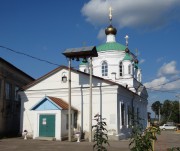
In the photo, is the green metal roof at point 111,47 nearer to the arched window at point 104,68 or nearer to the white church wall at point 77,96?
the arched window at point 104,68

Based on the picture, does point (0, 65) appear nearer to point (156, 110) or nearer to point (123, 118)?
point (123, 118)

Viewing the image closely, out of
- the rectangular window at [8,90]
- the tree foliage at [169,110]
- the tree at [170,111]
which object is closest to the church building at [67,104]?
the rectangular window at [8,90]

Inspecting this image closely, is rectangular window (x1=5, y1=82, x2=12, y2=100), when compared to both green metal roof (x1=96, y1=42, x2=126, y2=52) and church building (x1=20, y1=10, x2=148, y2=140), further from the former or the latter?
green metal roof (x1=96, y1=42, x2=126, y2=52)

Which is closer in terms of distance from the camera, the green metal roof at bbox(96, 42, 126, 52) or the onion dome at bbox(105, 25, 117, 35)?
the green metal roof at bbox(96, 42, 126, 52)

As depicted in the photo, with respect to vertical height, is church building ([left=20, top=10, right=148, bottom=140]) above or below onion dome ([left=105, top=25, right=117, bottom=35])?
below

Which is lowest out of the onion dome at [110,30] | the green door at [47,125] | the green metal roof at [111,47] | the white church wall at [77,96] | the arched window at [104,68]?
the green door at [47,125]

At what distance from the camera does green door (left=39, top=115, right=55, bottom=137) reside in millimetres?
22844

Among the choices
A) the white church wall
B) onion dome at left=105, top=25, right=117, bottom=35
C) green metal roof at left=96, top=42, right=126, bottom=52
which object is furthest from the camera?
onion dome at left=105, top=25, right=117, bottom=35

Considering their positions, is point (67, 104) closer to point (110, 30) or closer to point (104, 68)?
point (104, 68)

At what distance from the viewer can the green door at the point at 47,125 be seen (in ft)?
74.9

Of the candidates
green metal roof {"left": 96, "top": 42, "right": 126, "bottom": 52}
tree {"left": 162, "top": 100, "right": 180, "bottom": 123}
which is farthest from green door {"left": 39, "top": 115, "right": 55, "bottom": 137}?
tree {"left": 162, "top": 100, "right": 180, "bottom": 123}

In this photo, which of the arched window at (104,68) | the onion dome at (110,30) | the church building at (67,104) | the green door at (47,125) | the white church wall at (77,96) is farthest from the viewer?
the onion dome at (110,30)

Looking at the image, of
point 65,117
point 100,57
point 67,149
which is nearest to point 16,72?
point 65,117

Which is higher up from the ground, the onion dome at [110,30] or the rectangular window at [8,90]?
the onion dome at [110,30]
